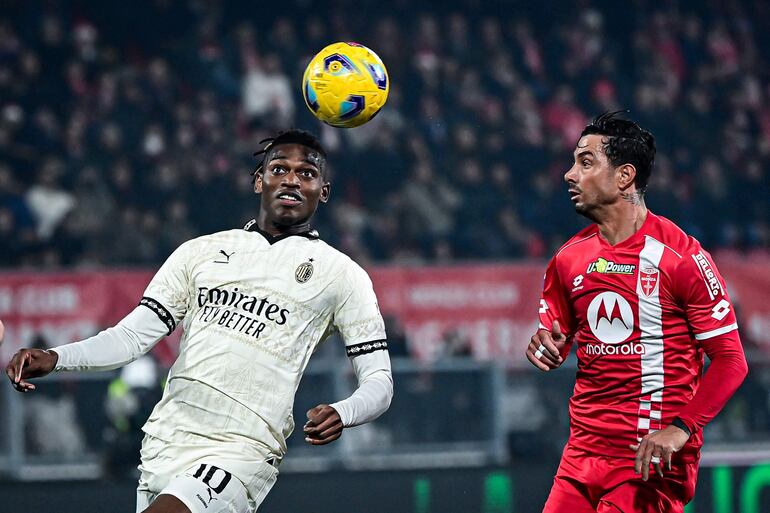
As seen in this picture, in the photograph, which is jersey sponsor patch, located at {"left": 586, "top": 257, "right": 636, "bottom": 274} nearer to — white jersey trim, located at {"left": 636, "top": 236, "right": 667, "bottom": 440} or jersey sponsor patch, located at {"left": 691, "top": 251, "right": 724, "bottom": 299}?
white jersey trim, located at {"left": 636, "top": 236, "right": 667, "bottom": 440}

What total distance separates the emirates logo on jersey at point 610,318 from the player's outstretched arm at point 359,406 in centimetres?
88

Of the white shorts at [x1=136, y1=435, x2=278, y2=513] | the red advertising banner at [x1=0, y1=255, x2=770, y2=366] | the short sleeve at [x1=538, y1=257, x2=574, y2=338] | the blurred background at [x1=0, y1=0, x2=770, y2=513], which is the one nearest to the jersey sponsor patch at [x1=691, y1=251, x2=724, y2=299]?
the short sleeve at [x1=538, y1=257, x2=574, y2=338]

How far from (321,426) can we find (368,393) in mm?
406

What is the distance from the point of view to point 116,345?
4711 millimetres

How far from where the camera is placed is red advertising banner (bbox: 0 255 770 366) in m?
10.5

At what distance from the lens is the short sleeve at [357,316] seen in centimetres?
474

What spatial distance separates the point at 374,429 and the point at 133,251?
13.5 feet

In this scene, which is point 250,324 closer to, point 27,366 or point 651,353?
point 27,366

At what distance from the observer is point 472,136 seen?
48.5ft

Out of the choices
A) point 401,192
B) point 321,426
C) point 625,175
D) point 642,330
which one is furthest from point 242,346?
point 401,192

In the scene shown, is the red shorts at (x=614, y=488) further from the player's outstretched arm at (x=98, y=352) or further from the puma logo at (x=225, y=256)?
the player's outstretched arm at (x=98, y=352)

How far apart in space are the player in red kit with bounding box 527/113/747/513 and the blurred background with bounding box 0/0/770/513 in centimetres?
317

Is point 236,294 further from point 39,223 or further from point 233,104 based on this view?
point 233,104

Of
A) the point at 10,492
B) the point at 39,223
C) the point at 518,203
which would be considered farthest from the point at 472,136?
the point at 10,492
